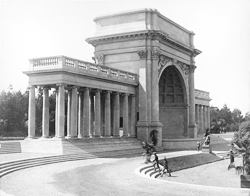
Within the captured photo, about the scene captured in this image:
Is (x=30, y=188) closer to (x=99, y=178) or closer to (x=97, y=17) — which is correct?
(x=99, y=178)

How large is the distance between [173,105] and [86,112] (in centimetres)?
2400

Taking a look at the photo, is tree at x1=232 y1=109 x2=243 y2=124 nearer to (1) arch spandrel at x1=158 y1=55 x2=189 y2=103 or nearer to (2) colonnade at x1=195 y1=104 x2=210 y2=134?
(2) colonnade at x1=195 y1=104 x2=210 y2=134

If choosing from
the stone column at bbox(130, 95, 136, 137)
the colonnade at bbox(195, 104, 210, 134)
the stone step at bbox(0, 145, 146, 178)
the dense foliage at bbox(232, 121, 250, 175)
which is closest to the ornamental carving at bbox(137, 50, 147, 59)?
the stone column at bbox(130, 95, 136, 137)

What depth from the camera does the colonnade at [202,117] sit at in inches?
3083

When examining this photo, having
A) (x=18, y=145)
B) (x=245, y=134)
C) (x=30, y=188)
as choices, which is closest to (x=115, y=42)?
(x=18, y=145)

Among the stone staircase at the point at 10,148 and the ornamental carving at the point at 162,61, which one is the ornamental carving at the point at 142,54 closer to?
the ornamental carving at the point at 162,61

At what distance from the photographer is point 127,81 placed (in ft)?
153

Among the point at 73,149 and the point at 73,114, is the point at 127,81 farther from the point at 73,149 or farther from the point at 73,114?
the point at 73,149

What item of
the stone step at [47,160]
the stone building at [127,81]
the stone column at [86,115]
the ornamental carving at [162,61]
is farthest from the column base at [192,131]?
the stone column at [86,115]

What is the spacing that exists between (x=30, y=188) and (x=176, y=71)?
42583mm

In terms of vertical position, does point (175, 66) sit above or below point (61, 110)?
above

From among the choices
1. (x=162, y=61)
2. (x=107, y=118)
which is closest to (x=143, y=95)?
(x=162, y=61)

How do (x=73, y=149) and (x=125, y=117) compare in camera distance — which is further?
(x=125, y=117)

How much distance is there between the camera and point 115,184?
1939cm
